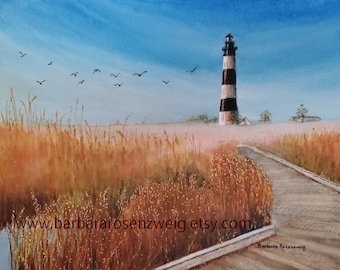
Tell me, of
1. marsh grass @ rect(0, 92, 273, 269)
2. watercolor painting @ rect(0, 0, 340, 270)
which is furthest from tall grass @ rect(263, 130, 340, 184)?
marsh grass @ rect(0, 92, 273, 269)

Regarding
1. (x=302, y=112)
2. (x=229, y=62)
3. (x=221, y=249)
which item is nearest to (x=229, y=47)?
(x=229, y=62)

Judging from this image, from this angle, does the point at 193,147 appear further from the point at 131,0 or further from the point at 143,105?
the point at 131,0

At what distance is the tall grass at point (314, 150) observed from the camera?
201cm

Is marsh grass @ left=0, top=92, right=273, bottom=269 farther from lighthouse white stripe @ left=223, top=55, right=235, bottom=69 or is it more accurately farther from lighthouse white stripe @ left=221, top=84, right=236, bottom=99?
lighthouse white stripe @ left=223, top=55, right=235, bottom=69

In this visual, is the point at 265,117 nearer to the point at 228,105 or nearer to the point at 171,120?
the point at 228,105

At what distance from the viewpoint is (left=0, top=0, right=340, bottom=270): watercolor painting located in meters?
1.90

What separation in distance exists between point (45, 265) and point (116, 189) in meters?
0.43

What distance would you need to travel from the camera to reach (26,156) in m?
1.94

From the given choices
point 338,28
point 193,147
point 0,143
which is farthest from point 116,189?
point 338,28

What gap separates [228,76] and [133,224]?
2.60 feet

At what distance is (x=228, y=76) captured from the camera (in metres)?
2.02

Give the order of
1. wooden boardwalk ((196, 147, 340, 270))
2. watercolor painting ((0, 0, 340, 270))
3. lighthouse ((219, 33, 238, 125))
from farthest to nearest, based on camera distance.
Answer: lighthouse ((219, 33, 238, 125))
watercolor painting ((0, 0, 340, 270))
wooden boardwalk ((196, 147, 340, 270))

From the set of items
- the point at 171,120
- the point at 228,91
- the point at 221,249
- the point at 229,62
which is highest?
the point at 229,62

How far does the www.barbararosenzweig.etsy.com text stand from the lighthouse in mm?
Answer: 455
